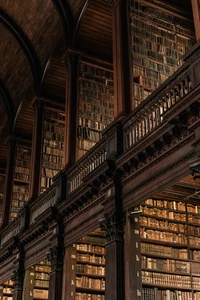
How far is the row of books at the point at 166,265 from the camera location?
6.42 m

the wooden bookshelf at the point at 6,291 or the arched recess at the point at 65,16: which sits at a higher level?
the arched recess at the point at 65,16

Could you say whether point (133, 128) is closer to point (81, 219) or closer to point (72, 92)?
point (81, 219)

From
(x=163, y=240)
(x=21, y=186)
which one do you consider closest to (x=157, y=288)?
(x=163, y=240)

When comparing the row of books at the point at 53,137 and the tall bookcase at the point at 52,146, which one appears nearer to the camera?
the tall bookcase at the point at 52,146

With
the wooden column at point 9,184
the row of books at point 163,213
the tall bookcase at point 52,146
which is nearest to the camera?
the row of books at point 163,213

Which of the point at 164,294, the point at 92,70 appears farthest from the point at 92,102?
the point at 164,294

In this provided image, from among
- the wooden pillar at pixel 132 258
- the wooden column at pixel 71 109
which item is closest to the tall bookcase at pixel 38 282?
the wooden column at pixel 71 109

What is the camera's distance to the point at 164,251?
260 inches

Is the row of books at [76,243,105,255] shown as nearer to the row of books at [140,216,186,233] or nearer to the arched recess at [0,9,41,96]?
the row of books at [140,216,186,233]

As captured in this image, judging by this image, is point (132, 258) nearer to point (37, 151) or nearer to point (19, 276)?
point (19, 276)

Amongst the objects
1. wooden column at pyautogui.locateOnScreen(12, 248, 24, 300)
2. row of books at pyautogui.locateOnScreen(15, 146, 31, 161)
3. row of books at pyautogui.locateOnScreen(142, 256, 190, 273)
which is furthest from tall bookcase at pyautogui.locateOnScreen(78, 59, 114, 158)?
row of books at pyautogui.locateOnScreen(15, 146, 31, 161)

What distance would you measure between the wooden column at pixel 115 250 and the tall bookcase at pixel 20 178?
6.33 m

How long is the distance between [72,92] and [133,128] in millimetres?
2898

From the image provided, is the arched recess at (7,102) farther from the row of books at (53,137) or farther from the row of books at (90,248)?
the row of books at (90,248)
